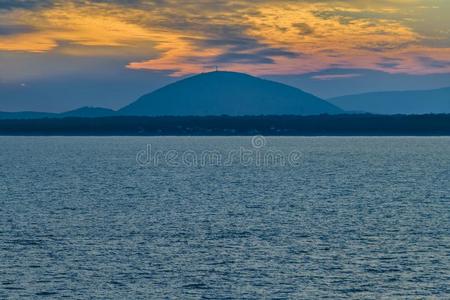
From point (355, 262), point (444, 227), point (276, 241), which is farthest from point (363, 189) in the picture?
point (355, 262)

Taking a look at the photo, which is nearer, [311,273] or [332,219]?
[311,273]

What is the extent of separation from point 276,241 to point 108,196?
40.5m

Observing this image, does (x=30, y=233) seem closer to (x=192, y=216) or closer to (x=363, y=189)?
(x=192, y=216)

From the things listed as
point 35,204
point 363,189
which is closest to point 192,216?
point 35,204

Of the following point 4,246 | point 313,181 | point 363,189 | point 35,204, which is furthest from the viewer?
point 313,181

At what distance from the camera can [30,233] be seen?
58.3m

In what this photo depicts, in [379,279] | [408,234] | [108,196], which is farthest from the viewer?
[108,196]

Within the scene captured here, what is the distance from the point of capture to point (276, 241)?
54938 millimetres

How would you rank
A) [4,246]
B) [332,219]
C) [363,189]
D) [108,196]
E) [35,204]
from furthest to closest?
[363,189]
[108,196]
[35,204]
[332,219]
[4,246]

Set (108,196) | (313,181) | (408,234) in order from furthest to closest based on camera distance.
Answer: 1. (313,181)
2. (108,196)
3. (408,234)

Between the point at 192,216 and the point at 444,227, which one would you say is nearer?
the point at 444,227

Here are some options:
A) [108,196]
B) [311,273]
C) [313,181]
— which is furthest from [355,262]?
[313,181]

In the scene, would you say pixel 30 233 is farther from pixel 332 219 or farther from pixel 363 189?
pixel 363 189

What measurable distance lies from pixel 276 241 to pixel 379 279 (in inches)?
524
